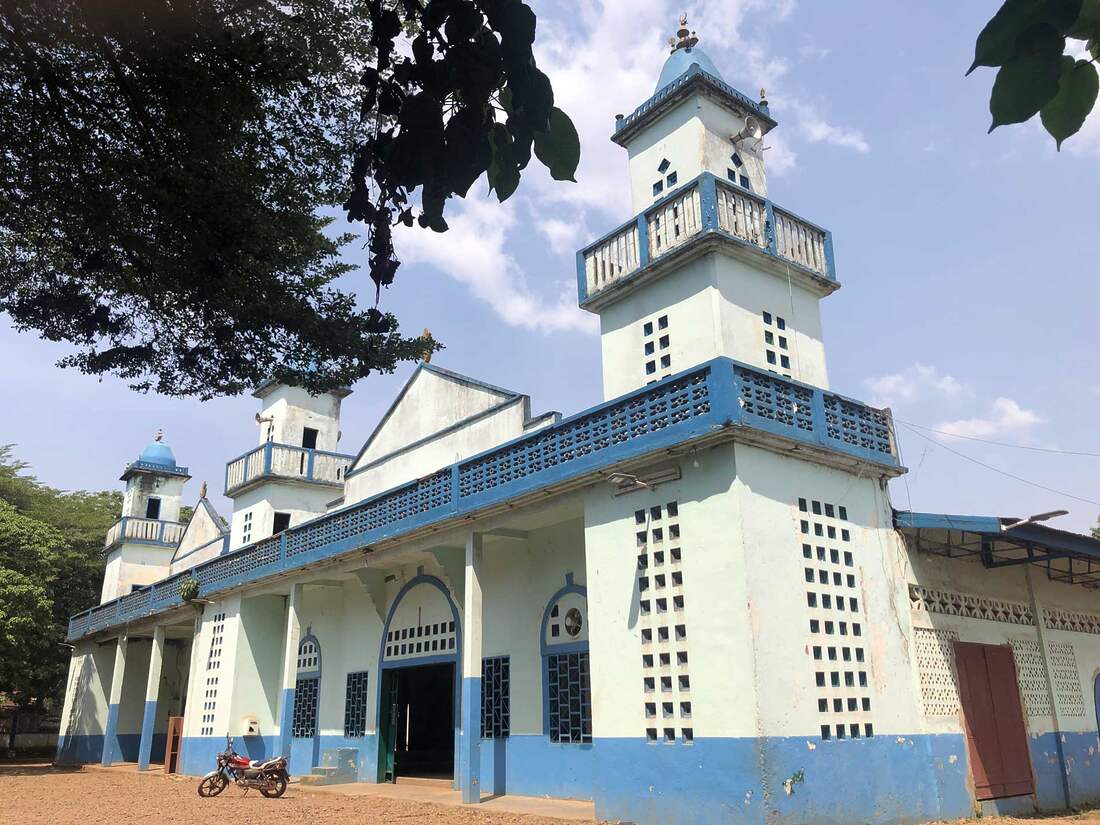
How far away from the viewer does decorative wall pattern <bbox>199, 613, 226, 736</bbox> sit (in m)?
17.4

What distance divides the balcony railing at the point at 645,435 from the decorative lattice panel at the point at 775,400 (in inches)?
0.4

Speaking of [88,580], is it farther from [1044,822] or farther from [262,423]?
[1044,822]

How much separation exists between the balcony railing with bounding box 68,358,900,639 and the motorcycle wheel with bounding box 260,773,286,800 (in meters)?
3.58

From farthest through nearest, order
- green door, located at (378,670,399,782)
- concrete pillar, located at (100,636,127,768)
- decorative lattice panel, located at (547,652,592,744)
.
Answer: concrete pillar, located at (100,636,127,768)
green door, located at (378,670,399,782)
decorative lattice panel, located at (547,652,592,744)

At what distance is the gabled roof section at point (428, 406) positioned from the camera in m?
13.2

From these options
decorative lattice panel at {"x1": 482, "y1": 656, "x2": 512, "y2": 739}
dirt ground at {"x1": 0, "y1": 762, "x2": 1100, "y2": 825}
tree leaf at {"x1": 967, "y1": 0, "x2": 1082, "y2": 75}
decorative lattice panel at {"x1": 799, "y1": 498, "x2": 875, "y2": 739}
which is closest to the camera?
tree leaf at {"x1": 967, "y1": 0, "x2": 1082, "y2": 75}

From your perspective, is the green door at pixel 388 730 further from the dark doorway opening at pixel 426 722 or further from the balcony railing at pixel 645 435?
the balcony railing at pixel 645 435

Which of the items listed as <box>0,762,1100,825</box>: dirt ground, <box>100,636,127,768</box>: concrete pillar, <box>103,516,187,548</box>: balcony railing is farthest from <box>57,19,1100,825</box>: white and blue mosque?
<box>103,516,187,548</box>: balcony railing

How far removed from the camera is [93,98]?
17.5 feet

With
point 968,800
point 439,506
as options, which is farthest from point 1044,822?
point 439,506

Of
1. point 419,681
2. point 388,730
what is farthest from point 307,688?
point 388,730

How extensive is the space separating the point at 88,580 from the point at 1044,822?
30.9 metres

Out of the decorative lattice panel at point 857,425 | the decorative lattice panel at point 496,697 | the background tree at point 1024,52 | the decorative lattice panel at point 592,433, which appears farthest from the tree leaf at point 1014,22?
the decorative lattice panel at point 496,697

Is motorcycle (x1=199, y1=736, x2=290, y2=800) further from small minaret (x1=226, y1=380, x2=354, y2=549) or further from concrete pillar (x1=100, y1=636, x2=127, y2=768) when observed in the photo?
concrete pillar (x1=100, y1=636, x2=127, y2=768)
